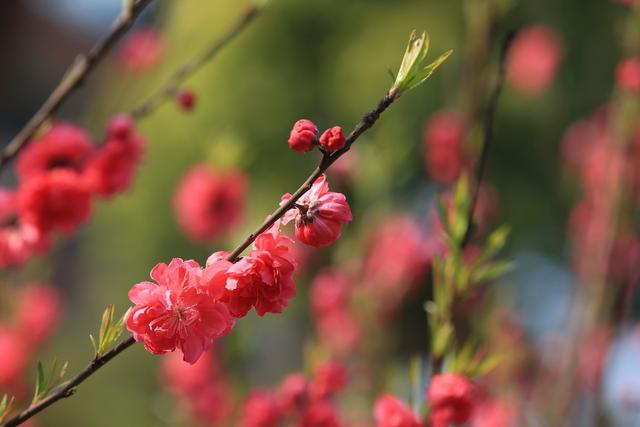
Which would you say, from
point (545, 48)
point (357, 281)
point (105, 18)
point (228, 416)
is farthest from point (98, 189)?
point (105, 18)

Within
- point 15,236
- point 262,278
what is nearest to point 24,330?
point 15,236

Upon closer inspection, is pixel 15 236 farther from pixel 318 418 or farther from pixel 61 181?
pixel 318 418

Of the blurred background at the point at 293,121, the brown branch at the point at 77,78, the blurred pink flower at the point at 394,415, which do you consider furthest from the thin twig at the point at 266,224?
the blurred background at the point at 293,121

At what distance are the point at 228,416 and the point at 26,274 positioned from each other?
32.3 inches

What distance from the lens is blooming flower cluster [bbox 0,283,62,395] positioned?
6.00 ft

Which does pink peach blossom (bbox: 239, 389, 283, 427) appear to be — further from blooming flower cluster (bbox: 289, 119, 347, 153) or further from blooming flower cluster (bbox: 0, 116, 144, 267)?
blooming flower cluster (bbox: 289, 119, 347, 153)

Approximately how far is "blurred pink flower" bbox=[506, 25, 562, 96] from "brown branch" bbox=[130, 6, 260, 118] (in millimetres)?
2062

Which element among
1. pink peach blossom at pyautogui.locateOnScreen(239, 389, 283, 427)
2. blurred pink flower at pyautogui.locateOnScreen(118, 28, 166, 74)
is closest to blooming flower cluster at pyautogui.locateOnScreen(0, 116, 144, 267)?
pink peach blossom at pyautogui.locateOnScreen(239, 389, 283, 427)

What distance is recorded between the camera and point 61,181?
92cm

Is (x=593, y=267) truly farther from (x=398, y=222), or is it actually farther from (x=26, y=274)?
(x=26, y=274)

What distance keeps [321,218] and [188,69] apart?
1.62ft

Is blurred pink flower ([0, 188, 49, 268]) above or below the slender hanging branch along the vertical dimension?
above

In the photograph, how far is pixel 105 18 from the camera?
271 inches

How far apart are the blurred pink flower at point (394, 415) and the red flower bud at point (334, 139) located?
0.94ft
